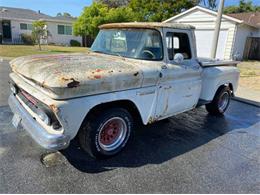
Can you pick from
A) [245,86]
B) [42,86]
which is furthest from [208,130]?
[245,86]

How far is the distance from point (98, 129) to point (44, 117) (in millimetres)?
742

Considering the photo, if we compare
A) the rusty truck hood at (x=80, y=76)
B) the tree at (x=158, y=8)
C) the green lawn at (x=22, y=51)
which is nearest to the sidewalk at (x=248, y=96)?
the rusty truck hood at (x=80, y=76)

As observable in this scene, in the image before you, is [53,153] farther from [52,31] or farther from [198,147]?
[52,31]

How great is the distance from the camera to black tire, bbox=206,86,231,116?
5805 mm

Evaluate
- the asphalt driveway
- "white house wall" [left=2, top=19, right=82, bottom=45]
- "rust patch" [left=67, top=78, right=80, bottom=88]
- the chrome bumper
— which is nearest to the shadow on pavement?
the asphalt driveway

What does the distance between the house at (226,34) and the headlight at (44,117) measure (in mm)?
17078

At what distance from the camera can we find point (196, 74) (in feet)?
15.3

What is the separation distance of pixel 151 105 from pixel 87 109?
3.92 ft

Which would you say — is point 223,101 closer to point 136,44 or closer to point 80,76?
point 136,44

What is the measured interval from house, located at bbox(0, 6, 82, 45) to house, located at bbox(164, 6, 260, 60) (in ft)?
56.3

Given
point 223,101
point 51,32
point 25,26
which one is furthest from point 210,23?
point 25,26

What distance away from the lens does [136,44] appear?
4.07m

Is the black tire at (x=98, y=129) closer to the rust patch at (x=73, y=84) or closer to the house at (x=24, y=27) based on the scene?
the rust patch at (x=73, y=84)

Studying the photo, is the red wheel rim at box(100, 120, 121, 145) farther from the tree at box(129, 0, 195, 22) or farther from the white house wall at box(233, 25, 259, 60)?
the tree at box(129, 0, 195, 22)
